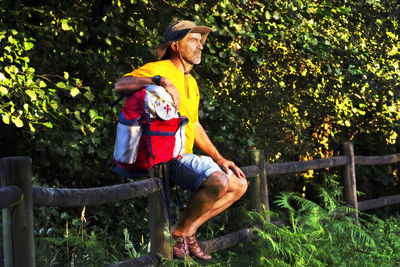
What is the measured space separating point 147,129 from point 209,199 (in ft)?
2.15

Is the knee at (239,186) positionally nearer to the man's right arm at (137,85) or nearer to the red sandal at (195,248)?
the red sandal at (195,248)

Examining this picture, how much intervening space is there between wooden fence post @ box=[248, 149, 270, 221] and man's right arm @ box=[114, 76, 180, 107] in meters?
1.87

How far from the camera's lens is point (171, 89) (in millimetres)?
4312

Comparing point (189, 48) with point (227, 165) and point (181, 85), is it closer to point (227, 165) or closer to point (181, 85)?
point (181, 85)

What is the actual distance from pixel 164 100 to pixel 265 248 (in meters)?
1.57

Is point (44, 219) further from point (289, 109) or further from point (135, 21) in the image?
point (289, 109)

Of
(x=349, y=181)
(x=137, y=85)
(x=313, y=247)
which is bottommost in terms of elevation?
(x=349, y=181)

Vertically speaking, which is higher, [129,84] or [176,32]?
[176,32]

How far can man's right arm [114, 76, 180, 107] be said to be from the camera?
4262 mm

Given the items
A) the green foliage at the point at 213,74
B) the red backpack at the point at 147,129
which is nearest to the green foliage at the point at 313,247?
the green foliage at the point at 213,74

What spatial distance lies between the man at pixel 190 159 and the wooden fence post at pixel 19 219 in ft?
3.50

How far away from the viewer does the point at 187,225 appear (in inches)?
183

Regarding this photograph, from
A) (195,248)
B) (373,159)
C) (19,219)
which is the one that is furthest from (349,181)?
(19,219)

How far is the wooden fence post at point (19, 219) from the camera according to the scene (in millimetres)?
3354
